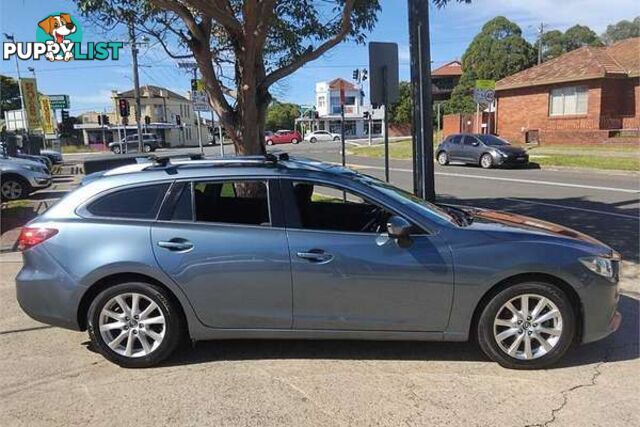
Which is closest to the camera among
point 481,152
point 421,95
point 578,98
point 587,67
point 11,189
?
point 421,95

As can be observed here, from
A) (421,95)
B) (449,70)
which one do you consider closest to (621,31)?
(449,70)

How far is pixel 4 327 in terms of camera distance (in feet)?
17.5

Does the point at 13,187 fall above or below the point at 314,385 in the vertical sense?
above

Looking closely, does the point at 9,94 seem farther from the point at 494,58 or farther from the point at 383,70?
the point at 383,70

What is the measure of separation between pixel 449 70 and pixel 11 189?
78.5 m

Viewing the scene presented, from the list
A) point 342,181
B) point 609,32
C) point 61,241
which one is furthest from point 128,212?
point 609,32

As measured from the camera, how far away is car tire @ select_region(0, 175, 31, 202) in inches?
596

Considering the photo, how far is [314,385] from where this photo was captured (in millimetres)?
3947

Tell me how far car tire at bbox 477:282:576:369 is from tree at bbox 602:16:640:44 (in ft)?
347

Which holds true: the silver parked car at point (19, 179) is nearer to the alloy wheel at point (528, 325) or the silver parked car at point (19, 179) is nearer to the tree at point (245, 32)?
the tree at point (245, 32)

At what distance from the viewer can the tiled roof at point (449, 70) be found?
84500 mm

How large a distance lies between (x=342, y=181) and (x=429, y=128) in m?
4.42

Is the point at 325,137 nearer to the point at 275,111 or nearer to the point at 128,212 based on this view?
the point at 275,111

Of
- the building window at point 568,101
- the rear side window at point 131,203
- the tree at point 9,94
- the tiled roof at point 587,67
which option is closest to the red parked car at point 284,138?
the tiled roof at point 587,67
